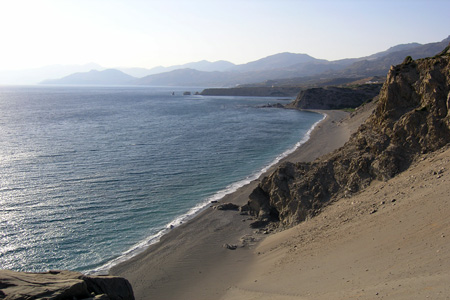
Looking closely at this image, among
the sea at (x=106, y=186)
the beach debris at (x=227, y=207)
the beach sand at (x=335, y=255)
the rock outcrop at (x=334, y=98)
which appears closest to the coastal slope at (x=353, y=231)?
the beach sand at (x=335, y=255)

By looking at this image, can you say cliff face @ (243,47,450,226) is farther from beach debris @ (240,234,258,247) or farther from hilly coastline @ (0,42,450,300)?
beach debris @ (240,234,258,247)

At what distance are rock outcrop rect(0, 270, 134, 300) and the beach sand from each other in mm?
5318

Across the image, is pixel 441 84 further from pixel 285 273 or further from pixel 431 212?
pixel 285 273

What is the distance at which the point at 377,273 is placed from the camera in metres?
11.8

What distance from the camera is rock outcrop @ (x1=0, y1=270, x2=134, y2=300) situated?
27.7 ft

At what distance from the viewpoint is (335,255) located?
1442 centimetres

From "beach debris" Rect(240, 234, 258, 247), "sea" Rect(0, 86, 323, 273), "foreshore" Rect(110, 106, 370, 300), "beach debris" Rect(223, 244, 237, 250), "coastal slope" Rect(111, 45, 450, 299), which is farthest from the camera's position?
"sea" Rect(0, 86, 323, 273)

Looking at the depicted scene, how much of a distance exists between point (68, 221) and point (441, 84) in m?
23.3

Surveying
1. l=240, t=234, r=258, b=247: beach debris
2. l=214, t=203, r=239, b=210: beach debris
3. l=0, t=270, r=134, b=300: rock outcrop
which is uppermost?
l=0, t=270, r=134, b=300: rock outcrop

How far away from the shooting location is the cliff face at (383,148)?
18703 millimetres

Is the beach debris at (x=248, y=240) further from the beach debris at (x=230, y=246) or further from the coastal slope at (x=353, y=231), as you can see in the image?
the beach debris at (x=230, y=246)

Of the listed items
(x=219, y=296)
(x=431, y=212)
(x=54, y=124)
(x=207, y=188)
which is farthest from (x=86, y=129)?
(x=431, y=212)

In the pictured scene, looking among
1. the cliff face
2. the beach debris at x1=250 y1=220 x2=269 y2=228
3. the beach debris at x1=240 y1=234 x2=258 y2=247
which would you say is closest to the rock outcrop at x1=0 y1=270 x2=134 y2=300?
the beach debris at x1=240 y1=234 x2=258 y2=247

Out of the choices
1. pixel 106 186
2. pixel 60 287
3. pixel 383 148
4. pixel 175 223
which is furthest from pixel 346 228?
pixel 106 186
